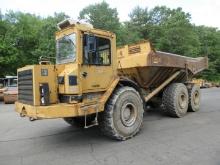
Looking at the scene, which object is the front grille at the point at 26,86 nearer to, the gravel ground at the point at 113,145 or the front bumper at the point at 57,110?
the front bumper at the point at 57,110

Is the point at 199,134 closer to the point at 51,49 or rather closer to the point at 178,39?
Answer: the point at 51,49

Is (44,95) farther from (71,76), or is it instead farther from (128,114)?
(128,114)

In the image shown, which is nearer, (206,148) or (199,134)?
(206,148)

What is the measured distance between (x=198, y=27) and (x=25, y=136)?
55.2 metres

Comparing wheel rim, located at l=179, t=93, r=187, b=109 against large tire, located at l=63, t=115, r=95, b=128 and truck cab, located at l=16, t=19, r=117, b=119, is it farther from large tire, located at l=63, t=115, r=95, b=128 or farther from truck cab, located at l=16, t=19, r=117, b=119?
truck cab, located at l=16, t=19, r=117, b=119

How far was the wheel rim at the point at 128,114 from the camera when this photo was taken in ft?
23.7

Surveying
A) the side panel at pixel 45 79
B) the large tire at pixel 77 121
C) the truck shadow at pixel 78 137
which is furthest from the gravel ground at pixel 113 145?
the side panel at pixel 45 79

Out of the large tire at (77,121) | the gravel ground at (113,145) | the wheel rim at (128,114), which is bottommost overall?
the gravel ground at (113,145)

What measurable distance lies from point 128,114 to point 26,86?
8.87 feet

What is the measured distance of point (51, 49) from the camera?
26266 mm

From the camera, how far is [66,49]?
7023mm

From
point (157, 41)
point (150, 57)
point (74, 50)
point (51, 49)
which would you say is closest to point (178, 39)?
point (157, 41)

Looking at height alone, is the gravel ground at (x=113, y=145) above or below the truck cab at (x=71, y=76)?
below

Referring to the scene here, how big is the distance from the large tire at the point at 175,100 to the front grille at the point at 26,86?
5028mm
